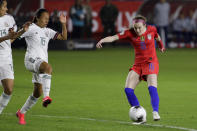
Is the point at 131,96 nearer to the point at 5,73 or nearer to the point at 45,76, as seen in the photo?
the point at 45,76

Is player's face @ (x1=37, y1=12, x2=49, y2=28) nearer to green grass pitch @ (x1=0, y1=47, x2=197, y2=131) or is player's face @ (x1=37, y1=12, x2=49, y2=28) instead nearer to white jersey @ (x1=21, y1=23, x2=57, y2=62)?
white jersey @ (x1=21, y1=23, x2=57, y2=62)

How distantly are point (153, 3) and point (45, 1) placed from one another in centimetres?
602

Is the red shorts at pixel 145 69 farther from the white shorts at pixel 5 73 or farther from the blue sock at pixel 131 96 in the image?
the white shorts at pixel 5 73

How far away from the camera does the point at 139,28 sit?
36.9 feet

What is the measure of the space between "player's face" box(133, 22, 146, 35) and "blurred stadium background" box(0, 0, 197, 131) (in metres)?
1.52

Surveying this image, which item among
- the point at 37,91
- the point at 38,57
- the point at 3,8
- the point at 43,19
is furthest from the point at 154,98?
the point at 3,8

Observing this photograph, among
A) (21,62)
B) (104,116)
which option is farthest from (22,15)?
(104,116)

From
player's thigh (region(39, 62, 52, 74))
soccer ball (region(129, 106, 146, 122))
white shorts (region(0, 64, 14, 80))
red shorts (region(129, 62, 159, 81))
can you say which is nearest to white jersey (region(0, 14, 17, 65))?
white shorts (region(0, 64, 14, 80))

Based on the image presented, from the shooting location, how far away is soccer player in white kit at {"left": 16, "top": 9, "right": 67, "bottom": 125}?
10805mm

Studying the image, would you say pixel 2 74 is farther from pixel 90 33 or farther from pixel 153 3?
pixel 153 3

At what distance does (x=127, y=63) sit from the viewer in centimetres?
2430

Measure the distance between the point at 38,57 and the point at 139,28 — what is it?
178 cm

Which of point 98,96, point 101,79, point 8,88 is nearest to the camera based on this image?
point 8,88

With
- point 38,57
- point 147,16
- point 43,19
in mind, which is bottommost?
point 38,57
